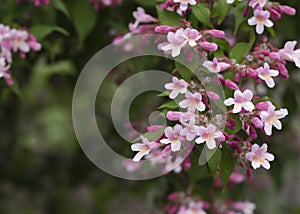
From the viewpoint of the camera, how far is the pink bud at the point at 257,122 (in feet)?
4.06

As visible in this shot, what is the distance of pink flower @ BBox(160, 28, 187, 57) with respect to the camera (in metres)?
1.27

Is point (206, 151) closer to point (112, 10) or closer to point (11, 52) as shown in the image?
point (11, 52)

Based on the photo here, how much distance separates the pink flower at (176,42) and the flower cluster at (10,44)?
465mm

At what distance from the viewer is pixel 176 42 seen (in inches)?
50.8

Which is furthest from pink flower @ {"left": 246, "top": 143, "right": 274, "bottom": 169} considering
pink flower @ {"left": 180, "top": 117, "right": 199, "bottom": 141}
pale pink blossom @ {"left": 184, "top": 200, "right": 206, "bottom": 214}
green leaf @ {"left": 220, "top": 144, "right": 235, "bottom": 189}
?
pale pink blossom @ {"left": 184, "top": 200, "right": 206, "bottom": 214}

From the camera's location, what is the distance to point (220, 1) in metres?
1.44

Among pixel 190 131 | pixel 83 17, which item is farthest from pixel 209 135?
pixel 83 17

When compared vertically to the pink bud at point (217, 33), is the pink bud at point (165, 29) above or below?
above

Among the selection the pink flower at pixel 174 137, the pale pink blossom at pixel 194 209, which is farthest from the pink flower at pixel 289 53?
the pale pink blossom at pixel 194 209

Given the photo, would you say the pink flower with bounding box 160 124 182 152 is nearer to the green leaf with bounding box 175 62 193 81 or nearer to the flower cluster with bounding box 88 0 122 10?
the green leaf with bounding box 175 62 193 81

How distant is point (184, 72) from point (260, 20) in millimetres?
233

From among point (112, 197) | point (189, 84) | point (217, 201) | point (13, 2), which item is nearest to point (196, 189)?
point (217, 201)

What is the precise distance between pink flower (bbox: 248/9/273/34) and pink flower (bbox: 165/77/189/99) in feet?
0.80

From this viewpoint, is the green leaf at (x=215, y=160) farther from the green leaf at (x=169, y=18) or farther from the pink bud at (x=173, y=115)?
the green leaf at (x=169, y=18)
